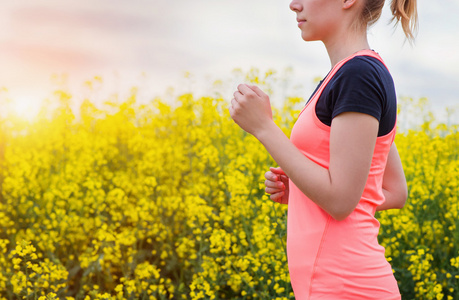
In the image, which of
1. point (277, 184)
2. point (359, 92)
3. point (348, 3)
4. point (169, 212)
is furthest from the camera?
point (169, 212)

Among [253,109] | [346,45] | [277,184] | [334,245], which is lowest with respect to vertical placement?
[334,245]

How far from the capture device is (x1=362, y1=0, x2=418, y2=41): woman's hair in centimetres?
112

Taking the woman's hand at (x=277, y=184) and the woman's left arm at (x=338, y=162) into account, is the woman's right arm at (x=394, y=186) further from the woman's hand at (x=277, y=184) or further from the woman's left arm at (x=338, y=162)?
the woman's left arm at (x=338, y=162)

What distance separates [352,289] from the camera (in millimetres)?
1019

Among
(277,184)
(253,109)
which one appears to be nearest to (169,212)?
(277,184)

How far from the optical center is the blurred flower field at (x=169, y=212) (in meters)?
2.93

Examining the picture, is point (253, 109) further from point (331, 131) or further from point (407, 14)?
point (407, 14)

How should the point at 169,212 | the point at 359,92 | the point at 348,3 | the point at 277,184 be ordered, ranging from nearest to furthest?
the point at 359,92
the point at 348,3
the point at 277,184
the point at 169,212

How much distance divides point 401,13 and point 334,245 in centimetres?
57

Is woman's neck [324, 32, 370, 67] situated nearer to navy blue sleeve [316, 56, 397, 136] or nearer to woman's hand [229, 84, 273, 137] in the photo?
navy blue sleeve [316, 56, 397, 136]

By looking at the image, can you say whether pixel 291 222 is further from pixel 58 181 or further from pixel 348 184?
pixel 58 181

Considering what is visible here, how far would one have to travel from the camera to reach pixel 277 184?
4.34 feet

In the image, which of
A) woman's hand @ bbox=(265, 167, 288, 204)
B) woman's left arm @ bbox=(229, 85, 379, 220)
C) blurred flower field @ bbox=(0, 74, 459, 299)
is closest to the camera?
woman's left arm @ bbox=(229, 85, 379, 220)

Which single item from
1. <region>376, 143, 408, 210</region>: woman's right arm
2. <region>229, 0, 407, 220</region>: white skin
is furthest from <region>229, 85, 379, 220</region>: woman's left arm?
<region>376, 143, 408, 210</region>: woman's right arm
